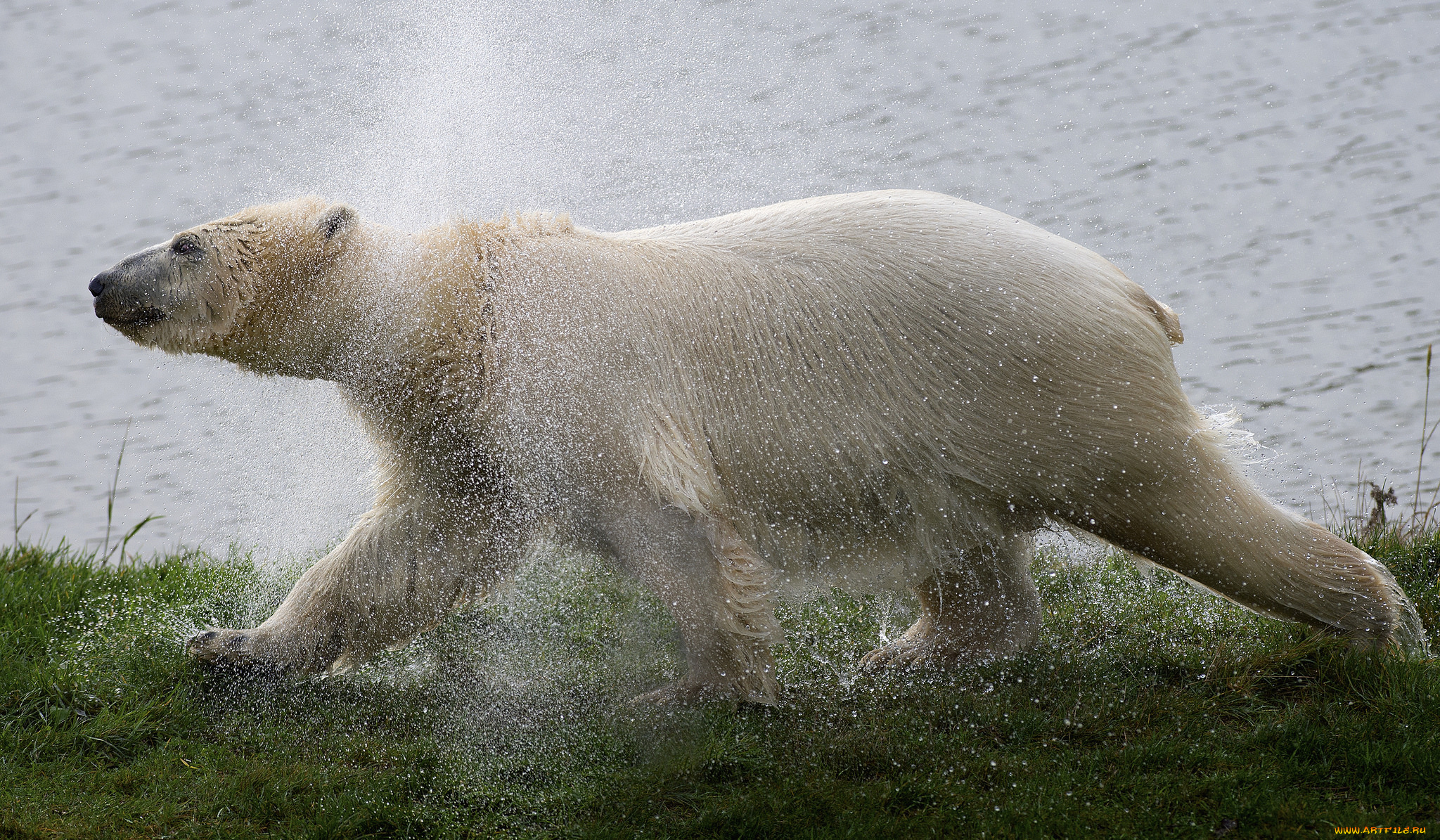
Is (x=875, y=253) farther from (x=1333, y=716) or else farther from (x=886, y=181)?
(x=886, y=181)

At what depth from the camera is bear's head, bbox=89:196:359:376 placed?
4129 millimetres

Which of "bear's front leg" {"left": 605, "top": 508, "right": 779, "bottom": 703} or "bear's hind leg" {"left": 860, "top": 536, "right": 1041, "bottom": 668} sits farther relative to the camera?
"bear's hind leg" {"left": 860, "top": 536, "right": 1041, "bottom": 668}

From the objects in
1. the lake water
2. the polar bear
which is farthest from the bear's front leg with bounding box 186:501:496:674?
the lake water

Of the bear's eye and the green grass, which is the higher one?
the bear's eye

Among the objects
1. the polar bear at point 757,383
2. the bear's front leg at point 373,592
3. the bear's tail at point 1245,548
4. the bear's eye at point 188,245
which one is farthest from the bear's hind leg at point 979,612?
the bear's eye at point 188,245

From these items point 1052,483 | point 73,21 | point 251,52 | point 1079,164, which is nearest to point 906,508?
point 1052,483

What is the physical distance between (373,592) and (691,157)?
7521 millimetres

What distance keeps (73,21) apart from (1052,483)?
15201 millimetres

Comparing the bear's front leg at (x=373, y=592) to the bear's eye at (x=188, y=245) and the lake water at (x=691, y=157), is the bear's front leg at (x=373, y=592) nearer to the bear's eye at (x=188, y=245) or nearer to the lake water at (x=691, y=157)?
the lake water at (x=691, y=157)

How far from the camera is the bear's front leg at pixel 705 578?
4.07 m

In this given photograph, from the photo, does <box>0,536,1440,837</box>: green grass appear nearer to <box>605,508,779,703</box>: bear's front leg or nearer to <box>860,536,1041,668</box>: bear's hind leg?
<box>860,536,1041,668</box>: bear's hind leg

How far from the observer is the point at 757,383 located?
13.9ft

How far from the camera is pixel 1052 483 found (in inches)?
165

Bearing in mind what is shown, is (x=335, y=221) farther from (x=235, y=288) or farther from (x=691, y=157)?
(x=691, y=157)
